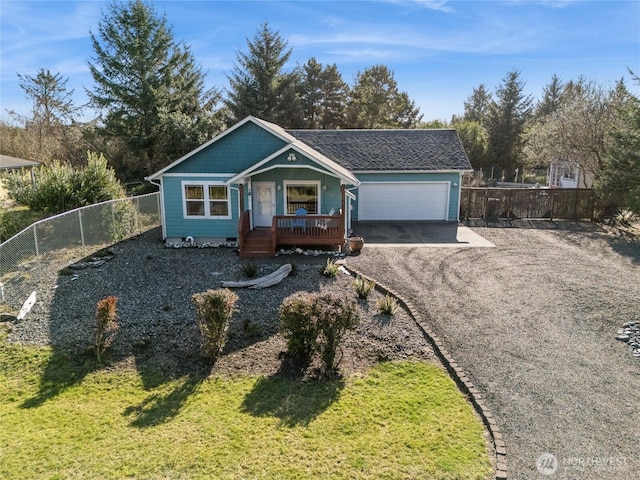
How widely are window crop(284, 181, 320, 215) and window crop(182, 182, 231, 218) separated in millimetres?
2430

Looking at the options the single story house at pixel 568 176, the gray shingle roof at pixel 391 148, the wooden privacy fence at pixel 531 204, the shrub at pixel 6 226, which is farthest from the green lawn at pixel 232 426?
the single story house at pixel 568 176

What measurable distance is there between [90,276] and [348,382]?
9.05m

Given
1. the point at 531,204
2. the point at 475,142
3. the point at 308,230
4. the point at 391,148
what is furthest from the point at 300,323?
the point at 475,142

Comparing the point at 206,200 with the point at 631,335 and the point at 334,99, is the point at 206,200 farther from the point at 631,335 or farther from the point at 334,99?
the point at 334,99

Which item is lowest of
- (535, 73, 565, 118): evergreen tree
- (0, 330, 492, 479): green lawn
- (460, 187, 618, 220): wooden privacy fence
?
(0, 330, 492, 479): green lawn

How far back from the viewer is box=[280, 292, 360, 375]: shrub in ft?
26.2

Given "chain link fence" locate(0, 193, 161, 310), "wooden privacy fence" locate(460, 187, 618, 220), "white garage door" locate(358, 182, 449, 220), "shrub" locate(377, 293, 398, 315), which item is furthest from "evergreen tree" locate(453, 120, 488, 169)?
"shrub" locate(377, 293, 398, 315)

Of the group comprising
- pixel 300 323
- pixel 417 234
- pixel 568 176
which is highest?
pixel 568 176

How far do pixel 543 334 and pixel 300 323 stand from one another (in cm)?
560

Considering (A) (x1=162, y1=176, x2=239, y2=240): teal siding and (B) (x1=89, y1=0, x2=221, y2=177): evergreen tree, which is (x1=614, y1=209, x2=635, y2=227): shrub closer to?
(A) (x1=162, y1=176, x2=239, y2=240): teal siding

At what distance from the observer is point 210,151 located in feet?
53.2

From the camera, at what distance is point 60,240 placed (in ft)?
47.3

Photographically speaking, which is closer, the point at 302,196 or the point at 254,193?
the point at 302,196

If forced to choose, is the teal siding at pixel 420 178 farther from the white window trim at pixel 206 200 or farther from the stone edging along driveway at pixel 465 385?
A: the stone edging along driveway at pixel 465 385
